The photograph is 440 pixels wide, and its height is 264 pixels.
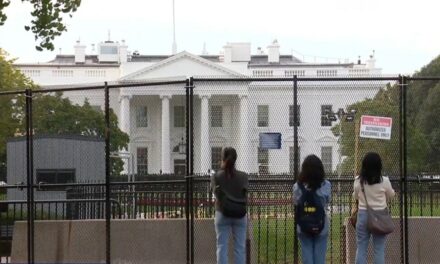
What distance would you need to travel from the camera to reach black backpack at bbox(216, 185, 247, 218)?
14.4 metres

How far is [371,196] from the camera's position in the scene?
14.2 m

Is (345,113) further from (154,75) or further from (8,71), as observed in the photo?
(154,75)

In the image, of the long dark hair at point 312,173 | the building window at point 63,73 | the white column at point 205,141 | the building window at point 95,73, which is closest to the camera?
the long dark hair at point 312,173

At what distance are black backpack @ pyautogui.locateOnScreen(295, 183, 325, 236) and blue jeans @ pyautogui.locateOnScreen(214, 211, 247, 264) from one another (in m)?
1.21

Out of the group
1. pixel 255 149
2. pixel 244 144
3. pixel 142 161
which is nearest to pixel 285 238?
pixel 255 149

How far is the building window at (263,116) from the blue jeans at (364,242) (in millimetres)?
2629

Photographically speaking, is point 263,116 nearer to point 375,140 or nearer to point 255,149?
point 255,149

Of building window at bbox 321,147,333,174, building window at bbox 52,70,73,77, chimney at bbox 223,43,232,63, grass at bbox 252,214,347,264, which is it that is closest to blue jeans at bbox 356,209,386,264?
building window at bbox 321,147,333,174

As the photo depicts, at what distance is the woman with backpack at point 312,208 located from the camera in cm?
1356

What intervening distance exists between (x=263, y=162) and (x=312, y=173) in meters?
2.67

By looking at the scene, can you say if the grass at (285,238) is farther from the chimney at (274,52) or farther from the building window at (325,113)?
the chimney at (274,52)

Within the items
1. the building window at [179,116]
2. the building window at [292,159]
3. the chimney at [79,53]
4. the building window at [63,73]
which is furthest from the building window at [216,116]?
the chimney at [79,53]

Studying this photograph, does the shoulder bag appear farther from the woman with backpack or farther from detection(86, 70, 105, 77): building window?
detection(86, 70, 105, 77): building window

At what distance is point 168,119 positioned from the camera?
19.7m
